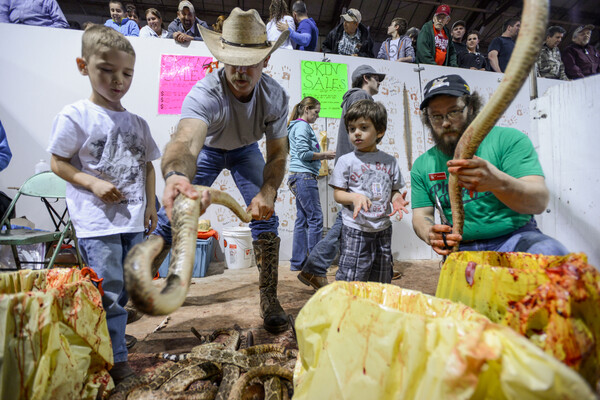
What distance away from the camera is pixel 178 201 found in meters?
0.80

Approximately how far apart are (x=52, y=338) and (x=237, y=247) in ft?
7.48

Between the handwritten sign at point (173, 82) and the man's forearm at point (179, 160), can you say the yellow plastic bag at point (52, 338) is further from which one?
the handwritten sign at point (173, 82)

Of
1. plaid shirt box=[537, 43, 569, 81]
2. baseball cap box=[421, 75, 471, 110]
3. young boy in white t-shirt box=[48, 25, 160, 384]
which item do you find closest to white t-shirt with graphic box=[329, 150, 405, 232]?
baseball cap box=[421, 75, 471, 110]

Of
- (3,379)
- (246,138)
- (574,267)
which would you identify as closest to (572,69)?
(246,138)

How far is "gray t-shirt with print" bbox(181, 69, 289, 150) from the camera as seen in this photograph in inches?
53.7

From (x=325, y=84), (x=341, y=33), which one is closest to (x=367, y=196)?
(x=325, y=84)

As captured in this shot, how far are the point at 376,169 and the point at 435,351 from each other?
1.22m

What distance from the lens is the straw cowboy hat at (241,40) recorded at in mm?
1302

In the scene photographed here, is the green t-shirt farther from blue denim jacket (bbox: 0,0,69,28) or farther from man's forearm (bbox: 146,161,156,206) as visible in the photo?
blue denim jacket (bbox: 0,0,69,28)

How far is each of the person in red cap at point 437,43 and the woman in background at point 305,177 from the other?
6.12 feet

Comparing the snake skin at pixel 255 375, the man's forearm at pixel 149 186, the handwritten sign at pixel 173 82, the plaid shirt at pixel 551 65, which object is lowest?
the snake skin at pixel 255 375

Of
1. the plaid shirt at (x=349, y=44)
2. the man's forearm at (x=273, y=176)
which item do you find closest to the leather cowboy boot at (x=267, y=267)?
the man's forearm at (x=273, y=176)

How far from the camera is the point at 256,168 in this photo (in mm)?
1693

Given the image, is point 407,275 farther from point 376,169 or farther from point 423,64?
point 423,64
